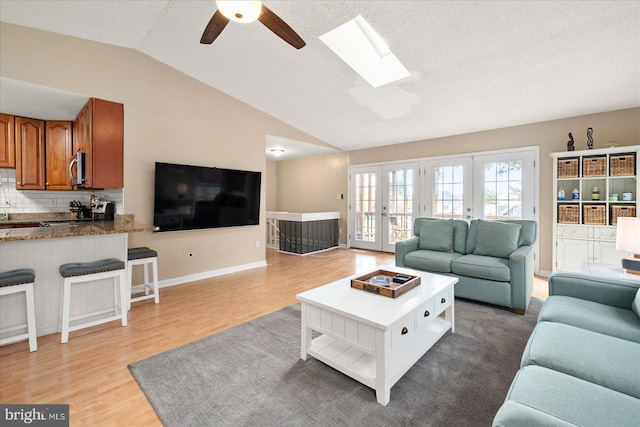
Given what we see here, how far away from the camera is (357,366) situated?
1.97 metres

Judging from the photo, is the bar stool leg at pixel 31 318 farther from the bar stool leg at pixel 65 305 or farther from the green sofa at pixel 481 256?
the green sofa at pixel 481 256

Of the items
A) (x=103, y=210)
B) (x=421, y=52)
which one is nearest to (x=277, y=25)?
(x=421, y=52)

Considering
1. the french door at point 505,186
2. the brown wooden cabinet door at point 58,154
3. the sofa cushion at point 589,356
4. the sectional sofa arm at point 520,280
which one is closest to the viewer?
the sofa cushion at point 589,356

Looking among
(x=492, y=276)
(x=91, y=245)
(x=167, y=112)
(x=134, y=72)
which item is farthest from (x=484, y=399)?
(x=134, y=72)

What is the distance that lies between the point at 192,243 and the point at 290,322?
2.35 m

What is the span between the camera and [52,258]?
268 centimetres

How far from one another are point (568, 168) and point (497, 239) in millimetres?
1709

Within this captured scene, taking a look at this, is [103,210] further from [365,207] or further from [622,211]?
[622,211]

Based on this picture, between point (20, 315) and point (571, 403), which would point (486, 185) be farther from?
point (20, 315)

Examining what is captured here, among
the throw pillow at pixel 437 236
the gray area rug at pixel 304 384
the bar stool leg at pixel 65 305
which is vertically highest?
the throw pillow at pixel 437 236

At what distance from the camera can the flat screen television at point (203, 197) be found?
400 centimetres

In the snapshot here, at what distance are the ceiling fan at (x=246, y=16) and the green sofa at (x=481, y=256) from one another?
2.89 meters

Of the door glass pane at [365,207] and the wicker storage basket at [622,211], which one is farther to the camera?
the door glass pane at [365,207]

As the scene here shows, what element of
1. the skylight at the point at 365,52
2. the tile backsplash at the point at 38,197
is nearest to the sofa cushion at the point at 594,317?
the skylight at the point at 365,52
